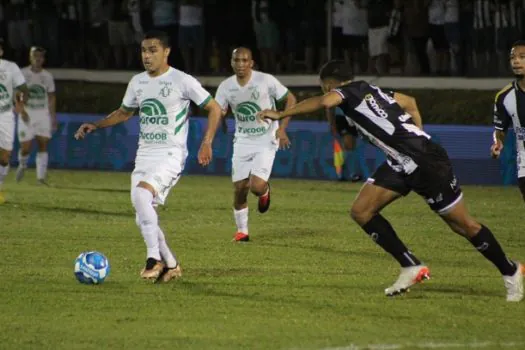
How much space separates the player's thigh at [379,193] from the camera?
11422mm

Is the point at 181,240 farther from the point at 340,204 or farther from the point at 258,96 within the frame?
the point at 340,204

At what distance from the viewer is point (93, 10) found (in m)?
32.9

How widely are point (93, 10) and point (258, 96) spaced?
56.1 feet

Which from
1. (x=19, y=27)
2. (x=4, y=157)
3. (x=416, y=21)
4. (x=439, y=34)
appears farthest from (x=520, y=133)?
(x=19, y=27)

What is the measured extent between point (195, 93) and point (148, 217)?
1.37 m

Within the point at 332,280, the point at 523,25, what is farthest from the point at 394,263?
the point at 523,25

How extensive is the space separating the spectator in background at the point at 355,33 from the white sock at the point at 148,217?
56.0 feet

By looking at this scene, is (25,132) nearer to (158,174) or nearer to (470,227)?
(158,174)

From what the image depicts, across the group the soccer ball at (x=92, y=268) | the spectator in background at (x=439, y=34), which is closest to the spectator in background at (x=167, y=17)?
the spectator in background at (x=439, y=34)

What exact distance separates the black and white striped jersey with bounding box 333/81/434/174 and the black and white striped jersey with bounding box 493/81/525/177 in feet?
7.14

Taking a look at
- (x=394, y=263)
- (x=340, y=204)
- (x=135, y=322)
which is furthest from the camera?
(x=340, y=204)

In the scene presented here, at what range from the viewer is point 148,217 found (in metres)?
12.2

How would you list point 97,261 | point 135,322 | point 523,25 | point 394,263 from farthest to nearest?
point 523,25
point 394,263
point 97,261
point 135,322

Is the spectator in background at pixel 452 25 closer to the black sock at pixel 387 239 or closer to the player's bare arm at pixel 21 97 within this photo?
the player's bare arm at pixel 21 97
